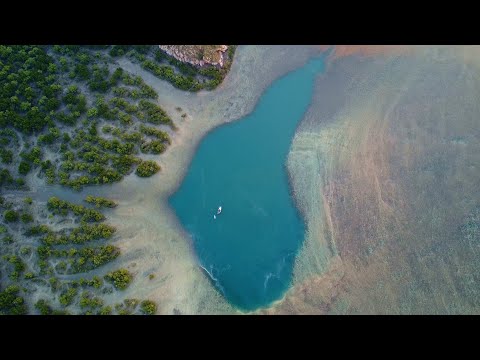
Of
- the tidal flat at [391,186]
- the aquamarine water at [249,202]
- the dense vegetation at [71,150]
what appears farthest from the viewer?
the aquamarine water at [249,202]

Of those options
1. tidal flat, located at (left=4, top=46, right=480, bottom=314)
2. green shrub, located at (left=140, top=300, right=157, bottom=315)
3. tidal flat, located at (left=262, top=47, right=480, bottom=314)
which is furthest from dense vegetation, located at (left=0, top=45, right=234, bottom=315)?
tidal flat, located at (left=262, top=47, right=480, bottom=314)

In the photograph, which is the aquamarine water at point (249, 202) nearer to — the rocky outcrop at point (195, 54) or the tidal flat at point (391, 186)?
the tidal flat at point (391, 186)

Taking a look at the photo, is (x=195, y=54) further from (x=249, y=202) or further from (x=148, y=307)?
(x=148, y=307)

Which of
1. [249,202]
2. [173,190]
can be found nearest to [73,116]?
[173,190]

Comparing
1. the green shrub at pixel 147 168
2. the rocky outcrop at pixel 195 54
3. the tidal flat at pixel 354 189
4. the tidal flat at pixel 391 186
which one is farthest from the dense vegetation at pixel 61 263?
the rocky outcrop at pixel 195 54

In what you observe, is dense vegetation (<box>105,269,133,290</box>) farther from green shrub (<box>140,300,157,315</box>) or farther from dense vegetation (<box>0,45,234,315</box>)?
green shrub (<box>140,300,157,315</box>)

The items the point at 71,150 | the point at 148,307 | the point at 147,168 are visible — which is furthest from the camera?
the point at 71,150
